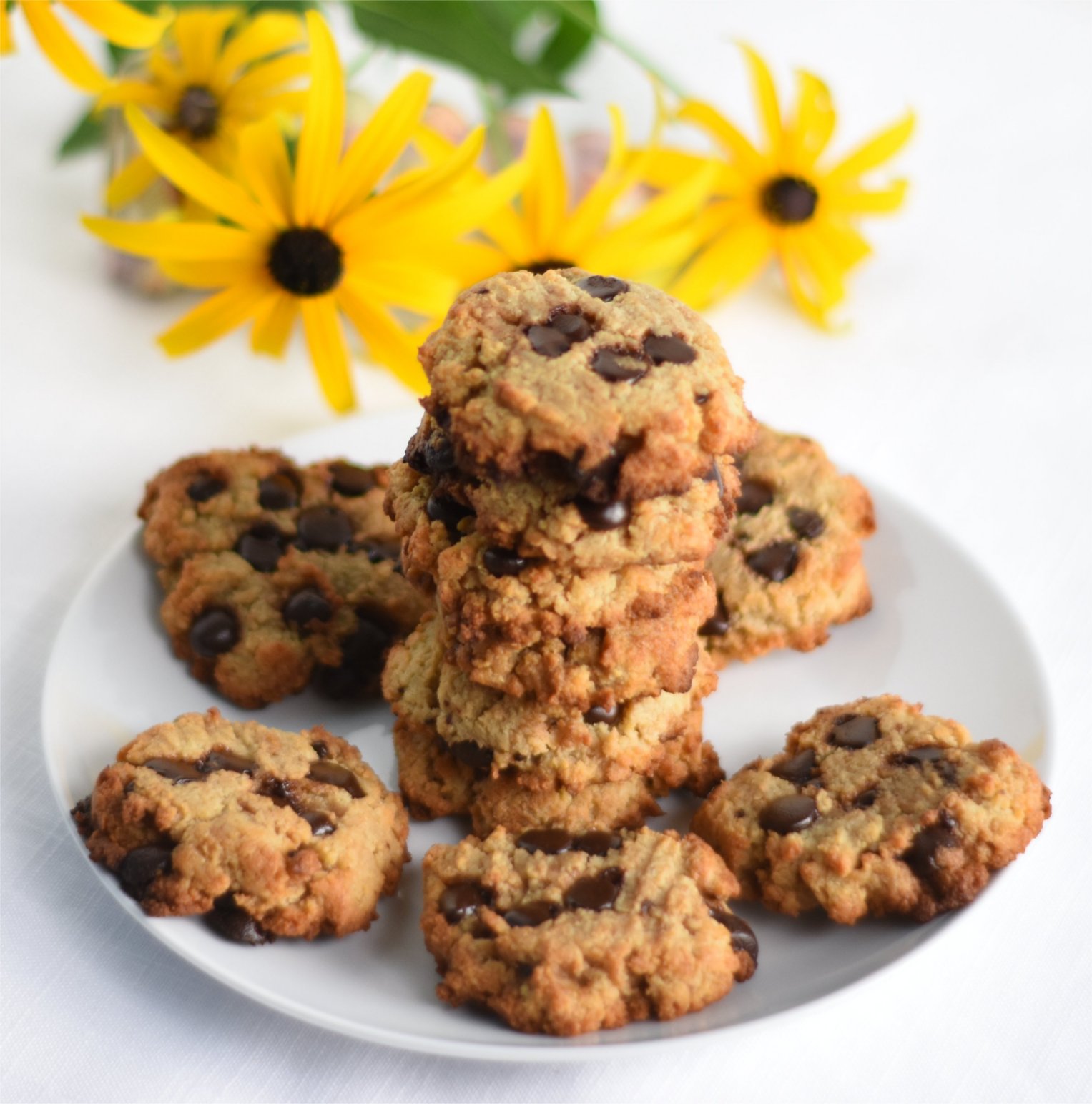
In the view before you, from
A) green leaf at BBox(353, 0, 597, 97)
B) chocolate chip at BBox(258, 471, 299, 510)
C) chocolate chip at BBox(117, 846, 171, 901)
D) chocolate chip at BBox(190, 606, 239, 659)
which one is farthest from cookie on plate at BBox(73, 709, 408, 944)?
green leaf at BBox(353, 0, 597, 97)

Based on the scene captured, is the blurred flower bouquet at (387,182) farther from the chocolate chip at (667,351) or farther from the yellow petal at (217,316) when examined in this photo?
the chocolate chip at (667,351)

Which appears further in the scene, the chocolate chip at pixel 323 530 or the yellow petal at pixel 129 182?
the yellow petal at pixel 129 182

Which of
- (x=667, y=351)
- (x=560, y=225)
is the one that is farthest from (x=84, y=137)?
(x=667, y=351)

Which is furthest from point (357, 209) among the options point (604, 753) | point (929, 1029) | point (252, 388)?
point (929, 1029)

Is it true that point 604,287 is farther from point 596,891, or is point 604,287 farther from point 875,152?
point 875,152

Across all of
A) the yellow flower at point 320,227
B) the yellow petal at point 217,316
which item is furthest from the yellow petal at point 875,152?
the yellow petal at point 217,316

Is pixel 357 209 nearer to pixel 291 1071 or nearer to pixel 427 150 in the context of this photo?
pixel 427 150
